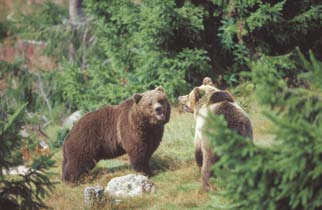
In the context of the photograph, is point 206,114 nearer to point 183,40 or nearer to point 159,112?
point 159,112

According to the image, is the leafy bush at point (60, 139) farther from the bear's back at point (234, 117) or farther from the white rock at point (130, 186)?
the bear's back at point (234, 117)

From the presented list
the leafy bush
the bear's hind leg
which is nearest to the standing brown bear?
the bear's hind leg

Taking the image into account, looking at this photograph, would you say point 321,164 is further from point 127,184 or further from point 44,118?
point 44,118

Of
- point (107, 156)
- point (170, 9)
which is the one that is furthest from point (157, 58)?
point (107, 156)

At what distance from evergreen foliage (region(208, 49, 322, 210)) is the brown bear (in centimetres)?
208

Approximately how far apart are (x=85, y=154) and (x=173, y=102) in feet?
15.0

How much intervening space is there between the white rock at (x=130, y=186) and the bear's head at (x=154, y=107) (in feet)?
3.02

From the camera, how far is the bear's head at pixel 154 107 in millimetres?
8953

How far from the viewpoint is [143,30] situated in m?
13.4

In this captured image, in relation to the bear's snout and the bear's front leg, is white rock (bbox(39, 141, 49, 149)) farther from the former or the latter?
the bear's snout

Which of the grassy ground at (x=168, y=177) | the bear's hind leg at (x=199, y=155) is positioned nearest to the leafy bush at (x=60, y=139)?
the grassy ground at (x=168, y=177)

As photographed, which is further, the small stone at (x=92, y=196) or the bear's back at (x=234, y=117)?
the small stone at (x=92, y=196)

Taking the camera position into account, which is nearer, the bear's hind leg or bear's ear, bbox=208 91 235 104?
bear's ear, bbox=208 91 235 104

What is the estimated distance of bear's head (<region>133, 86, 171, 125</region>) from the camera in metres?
8.95
